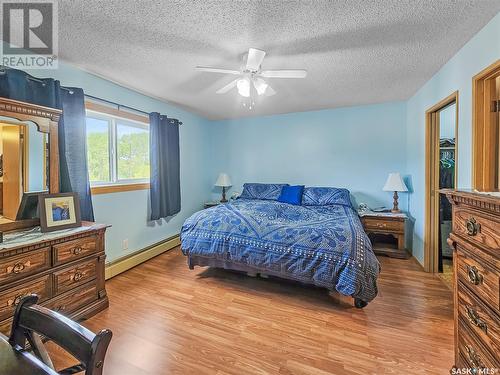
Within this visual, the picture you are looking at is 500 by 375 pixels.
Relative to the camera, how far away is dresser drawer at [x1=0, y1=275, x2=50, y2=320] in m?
1.52

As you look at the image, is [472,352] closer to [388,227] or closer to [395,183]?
[388,227]

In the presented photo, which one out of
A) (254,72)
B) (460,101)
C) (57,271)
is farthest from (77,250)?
(460,101)

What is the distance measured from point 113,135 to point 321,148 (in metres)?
3.20

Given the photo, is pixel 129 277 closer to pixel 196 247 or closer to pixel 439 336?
pixel 196 247

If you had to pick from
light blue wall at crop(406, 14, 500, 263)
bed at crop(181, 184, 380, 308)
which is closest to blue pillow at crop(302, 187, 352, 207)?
bed at crop(181, 184, 380, 308)

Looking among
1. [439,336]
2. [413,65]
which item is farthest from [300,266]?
[413,65]

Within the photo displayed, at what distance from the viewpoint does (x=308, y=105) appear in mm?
3789

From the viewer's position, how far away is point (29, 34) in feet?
5.94

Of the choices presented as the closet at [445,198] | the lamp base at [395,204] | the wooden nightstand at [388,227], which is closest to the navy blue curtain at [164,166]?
the wooden nightstand at [388,227]

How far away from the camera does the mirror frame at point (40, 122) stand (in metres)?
1.76

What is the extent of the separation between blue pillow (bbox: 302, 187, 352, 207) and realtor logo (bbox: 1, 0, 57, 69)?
11.3ft

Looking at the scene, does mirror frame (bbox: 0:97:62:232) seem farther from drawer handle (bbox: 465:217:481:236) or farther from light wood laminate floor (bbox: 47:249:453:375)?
drawer handle (bbox: 465:217:481:236)

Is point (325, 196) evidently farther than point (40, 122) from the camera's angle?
Yes

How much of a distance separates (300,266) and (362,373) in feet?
2.93
